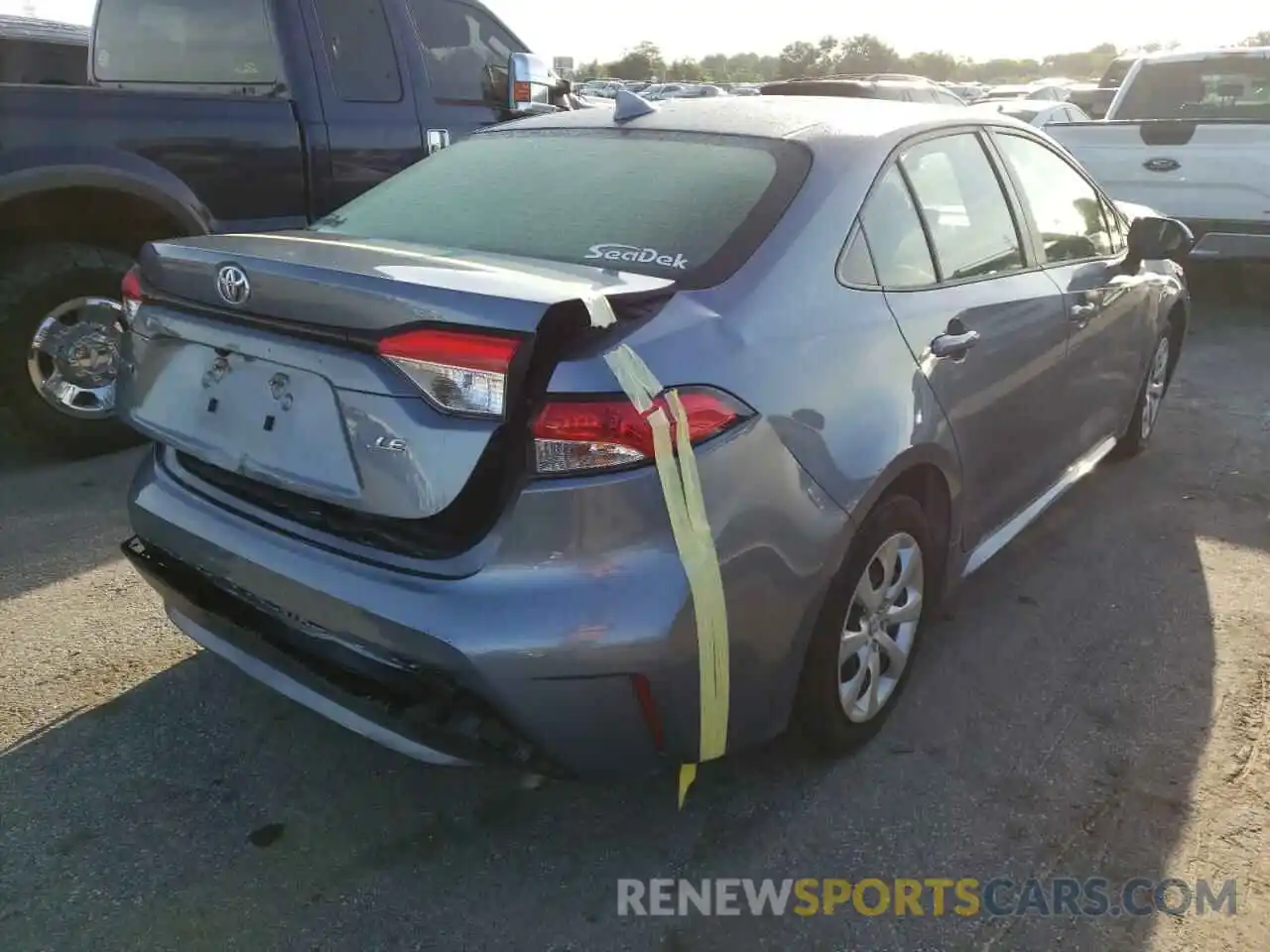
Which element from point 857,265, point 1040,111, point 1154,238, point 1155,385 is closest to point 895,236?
point 857,265

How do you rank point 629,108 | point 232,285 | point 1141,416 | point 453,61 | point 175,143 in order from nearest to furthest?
point 232,285, point 629,108, point 175,143, point 1141,416, point 453,61

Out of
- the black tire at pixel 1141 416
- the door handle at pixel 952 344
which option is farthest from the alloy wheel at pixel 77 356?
the black tire at pixel 1141 416

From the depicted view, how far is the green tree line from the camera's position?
244 ft

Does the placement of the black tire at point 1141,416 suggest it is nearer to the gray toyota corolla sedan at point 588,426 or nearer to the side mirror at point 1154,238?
the side mirror at point 1154,238

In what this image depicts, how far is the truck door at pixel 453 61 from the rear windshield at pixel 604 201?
8.36 ft

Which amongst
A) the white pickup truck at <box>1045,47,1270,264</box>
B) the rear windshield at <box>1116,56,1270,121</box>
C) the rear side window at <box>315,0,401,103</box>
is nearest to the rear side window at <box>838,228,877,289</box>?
the rear side window at <box>315,0,401,103</box>

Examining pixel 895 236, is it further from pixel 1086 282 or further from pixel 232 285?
pixel 232 285

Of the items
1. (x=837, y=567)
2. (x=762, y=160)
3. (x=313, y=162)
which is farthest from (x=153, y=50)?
(x=837, y=567)

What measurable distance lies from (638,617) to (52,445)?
12.5 feet

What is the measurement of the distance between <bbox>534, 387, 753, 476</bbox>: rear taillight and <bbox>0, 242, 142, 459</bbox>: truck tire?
3.54 metres

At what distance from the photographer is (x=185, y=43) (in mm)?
5391

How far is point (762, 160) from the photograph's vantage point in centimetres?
277

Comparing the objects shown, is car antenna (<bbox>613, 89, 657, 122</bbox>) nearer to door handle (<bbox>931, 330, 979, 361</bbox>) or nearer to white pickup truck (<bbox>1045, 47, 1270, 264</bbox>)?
door handle (<bbox>931, 330, 979, 361</bbox>)

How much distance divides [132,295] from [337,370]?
95cm
